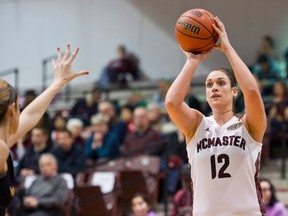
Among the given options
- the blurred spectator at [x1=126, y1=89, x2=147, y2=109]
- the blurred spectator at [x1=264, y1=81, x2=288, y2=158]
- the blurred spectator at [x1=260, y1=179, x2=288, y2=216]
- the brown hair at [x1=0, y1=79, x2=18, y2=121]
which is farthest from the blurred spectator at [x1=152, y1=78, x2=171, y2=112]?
the brown hair at [x1=0, y1=79, x2=18, y2=121]

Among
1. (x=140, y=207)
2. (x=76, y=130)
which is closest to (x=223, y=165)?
(x=140, y=207)

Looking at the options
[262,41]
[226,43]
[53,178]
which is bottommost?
[53,178]

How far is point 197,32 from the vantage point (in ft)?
13.8

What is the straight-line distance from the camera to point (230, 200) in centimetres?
417

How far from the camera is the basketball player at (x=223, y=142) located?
4.18 meters

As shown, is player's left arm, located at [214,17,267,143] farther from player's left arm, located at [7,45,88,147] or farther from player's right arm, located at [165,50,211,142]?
player's left arm, located at [7,45,88,147]

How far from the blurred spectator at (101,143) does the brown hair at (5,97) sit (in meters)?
6.43

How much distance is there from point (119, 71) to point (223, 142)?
10138mm

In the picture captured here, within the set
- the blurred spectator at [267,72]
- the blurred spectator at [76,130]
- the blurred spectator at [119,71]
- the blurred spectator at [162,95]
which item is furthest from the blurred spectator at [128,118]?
the blurred spectator at [119,71]

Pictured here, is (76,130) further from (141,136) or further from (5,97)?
(5,97)

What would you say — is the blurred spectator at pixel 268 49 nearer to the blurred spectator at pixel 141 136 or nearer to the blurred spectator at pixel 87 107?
the blurred spectator at pixel 87 107

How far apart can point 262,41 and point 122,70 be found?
8.81 feet

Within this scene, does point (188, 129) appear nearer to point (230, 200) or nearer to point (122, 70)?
point (230, 200)

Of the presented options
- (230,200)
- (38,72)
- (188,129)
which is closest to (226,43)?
(188,129)
